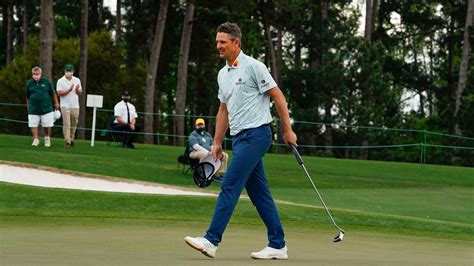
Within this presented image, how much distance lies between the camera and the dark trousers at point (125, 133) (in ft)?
101

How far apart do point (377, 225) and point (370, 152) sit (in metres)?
32.7

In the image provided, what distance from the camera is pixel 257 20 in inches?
2140

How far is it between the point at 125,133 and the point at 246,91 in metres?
22.1

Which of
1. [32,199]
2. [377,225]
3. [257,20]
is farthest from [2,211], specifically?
[257,20]

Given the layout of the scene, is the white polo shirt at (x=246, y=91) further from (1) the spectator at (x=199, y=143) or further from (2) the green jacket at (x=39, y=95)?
(2) the green jacket at (x=39, y=95)

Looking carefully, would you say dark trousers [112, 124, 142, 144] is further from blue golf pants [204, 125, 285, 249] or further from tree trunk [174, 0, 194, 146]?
blue golf pants [204, 125, 285, 249]

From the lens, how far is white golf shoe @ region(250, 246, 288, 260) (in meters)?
9.46

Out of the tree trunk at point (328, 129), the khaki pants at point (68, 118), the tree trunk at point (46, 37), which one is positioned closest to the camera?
the khaki pants at point (68, 118)

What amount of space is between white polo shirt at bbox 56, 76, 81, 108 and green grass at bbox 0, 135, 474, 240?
3.88ft

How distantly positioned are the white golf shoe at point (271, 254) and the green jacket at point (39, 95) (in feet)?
53.7

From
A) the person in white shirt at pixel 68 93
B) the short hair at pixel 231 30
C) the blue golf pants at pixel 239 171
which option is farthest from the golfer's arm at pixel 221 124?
the person in white shirt at pixel 68 93

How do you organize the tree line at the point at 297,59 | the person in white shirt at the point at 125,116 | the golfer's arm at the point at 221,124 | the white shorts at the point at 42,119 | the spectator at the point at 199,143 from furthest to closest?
the tree line at the point at 297,59, the person in white shirt at the point at 125,116, the white shorts at the point at 42,119, the spectator at the point at 199,143, the golfer's arm at the point at 221,124

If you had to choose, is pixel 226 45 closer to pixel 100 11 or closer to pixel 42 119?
pixel 42 119

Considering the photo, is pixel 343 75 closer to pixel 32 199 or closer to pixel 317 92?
pixel 317 92
